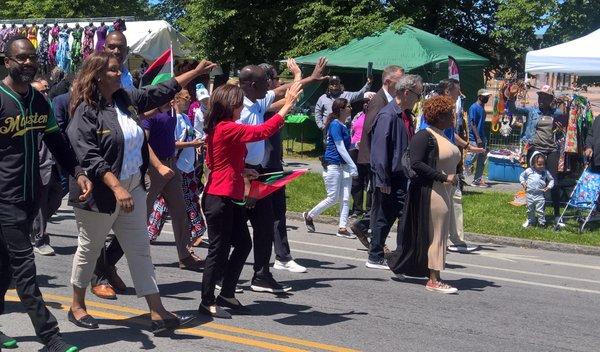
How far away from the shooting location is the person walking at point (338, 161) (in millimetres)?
11477

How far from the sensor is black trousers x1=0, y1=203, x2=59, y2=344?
5723mm

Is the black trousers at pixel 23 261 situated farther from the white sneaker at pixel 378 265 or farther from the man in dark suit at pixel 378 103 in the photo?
the man in dark suit at pixel 378 103

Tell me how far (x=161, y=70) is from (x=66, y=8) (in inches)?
1218

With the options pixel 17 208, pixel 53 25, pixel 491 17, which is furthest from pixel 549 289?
pixel 491 17

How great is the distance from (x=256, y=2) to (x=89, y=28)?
8.48 meters

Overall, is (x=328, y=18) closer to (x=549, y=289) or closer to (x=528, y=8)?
(x=528, y=8)

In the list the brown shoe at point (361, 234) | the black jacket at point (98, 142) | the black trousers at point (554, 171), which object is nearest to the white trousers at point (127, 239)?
the black jacket at point (98, 142)

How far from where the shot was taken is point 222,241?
22.8 ft

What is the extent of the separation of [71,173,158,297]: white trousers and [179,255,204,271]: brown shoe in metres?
2.48

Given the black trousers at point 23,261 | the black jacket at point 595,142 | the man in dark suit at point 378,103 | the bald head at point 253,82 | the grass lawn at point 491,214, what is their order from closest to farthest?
the black trousers at point 23,261 → the bald head at point 253,82 → the man in dark suit at point 378,103 → the grass lawn at point 491,214 → the black jacket at point 595,142

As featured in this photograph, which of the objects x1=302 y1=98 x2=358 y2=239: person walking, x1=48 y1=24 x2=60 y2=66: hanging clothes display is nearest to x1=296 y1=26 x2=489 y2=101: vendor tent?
x1=48 y1=24 x2=60 y2=66: hanging clothes display

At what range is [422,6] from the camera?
2895 cm

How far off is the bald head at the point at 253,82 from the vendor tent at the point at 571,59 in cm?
825

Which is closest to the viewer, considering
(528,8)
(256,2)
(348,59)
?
(348,59)
